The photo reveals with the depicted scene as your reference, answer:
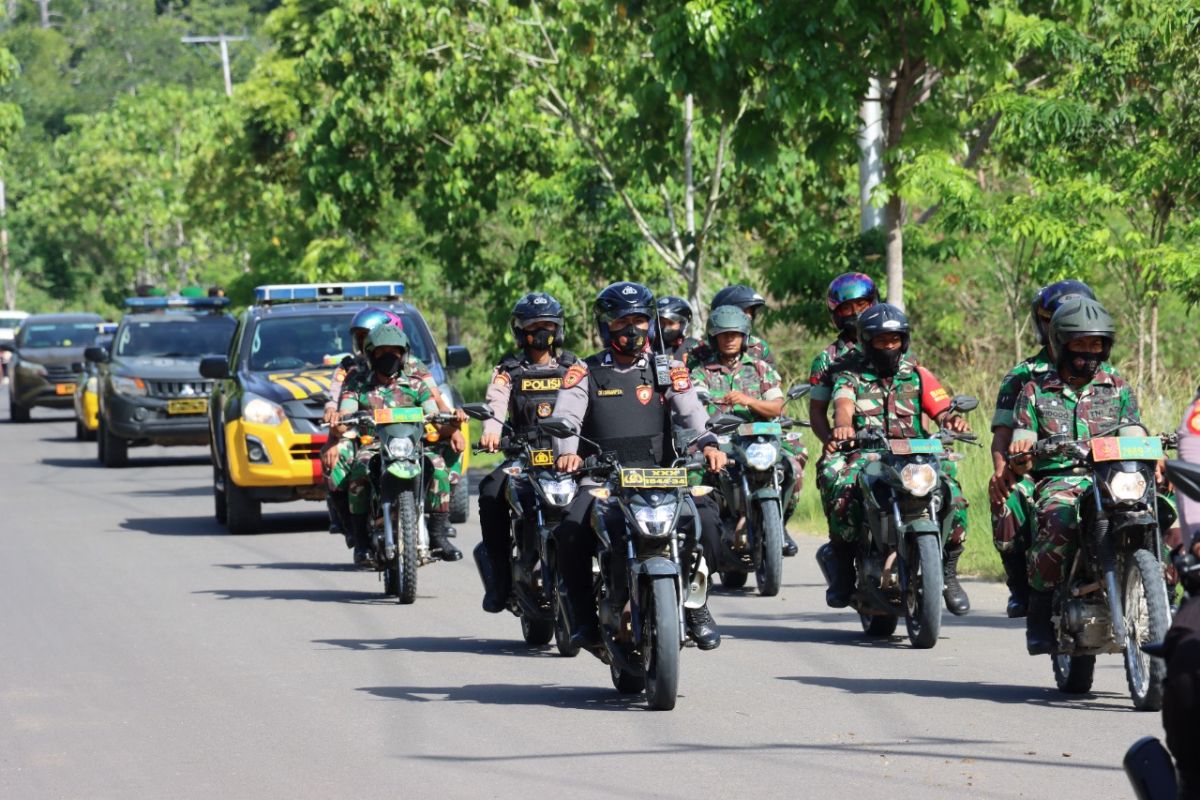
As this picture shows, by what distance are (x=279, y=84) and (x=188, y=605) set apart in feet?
83.2

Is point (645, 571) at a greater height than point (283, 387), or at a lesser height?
lesser

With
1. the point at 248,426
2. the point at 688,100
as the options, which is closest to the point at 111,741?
the point at 248,426

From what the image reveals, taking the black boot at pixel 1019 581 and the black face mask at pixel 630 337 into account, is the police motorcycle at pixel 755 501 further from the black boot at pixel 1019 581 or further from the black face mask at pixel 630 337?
the black boot at pixel 1019 581

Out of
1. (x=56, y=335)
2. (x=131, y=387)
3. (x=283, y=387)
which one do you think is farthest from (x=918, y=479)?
(x=56, y=335)

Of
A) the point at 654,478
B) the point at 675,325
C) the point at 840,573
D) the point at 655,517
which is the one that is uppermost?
the point at 675,325

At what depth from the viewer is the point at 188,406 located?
2600 centimetres

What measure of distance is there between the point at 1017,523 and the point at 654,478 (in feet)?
5.22

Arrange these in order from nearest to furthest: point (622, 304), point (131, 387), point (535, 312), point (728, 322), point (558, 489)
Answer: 1. point (622, 304)
2. point (558, 489)
3. point (535, 312)
4. point (728, 322)
5. point (131, 387)

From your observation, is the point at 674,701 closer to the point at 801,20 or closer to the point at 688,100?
the point at 801,20

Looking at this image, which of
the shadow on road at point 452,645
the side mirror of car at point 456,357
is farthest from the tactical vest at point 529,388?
the side mirror of car at point 456,357

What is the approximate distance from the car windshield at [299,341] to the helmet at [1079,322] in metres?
10.2

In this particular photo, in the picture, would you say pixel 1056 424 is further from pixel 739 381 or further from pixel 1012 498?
pixel 739 381

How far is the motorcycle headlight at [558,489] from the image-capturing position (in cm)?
1027

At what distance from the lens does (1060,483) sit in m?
9.08
